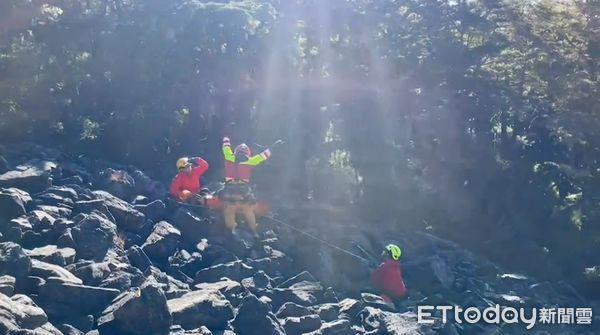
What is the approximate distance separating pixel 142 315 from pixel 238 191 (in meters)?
6.66

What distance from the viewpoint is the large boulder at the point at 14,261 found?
13.1m

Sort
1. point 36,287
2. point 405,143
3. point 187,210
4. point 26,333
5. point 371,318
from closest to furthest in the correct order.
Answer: point 26,333 < point 36,287 < point 371,318 < point 187,210 < point 405,143

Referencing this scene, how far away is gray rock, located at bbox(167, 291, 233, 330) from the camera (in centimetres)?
1331

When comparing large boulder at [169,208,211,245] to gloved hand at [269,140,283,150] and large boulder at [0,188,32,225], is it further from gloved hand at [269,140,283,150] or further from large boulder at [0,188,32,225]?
gloved hand at [269,140,283,150]

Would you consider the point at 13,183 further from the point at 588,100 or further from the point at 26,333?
the point at 588,100

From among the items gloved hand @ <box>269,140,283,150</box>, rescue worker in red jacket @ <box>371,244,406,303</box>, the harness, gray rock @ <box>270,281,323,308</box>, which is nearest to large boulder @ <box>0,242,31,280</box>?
gray rock @ <box>270,281,323,308</box>

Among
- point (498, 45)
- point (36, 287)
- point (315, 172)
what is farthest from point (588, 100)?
point (36, 287)

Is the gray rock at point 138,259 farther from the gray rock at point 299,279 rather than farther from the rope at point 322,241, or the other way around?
the rope at point 322,241

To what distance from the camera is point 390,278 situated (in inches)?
702

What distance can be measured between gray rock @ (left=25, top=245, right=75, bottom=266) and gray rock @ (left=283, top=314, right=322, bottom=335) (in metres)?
4.08

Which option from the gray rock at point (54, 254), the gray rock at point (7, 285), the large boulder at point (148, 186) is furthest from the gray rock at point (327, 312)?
the large boulder at point (148, 186)

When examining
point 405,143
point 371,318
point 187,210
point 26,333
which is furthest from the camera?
point 405,143

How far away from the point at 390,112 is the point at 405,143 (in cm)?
133

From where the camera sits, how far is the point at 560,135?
24.2m
